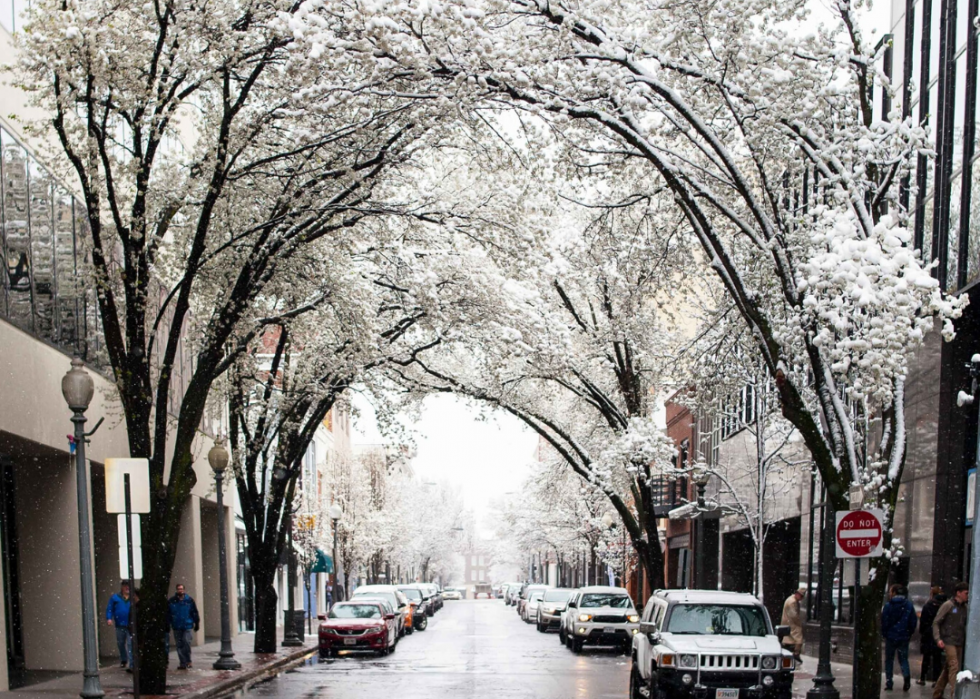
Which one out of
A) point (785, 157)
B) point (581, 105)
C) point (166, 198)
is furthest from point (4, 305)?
point (785, 157)

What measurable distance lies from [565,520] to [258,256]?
1998 inches

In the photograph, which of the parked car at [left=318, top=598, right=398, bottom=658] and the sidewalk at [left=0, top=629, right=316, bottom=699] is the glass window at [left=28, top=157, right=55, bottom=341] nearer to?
the sidewalk at [left=0, top=629, right=316, bottom=699]

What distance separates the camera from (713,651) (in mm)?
15797

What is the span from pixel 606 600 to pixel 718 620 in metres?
17.2

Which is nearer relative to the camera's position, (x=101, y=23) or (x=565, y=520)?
(x=101, y=23)

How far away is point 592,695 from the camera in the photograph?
1962 cm

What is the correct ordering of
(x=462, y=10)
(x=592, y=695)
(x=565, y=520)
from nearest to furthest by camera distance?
(x=462, y=10) < (x=592, y=695) < (x=565, y=520)

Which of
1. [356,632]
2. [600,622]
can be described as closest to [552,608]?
[600,622]

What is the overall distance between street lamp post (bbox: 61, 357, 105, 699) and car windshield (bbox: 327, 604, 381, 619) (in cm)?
1651

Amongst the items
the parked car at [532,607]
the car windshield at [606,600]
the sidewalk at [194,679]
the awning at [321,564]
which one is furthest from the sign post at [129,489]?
the parked car at [532,607]

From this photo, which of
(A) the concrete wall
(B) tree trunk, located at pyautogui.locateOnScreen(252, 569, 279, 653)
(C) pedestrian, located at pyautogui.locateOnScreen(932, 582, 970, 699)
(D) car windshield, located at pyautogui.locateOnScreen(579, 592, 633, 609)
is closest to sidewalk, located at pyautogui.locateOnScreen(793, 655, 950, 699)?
(C) pedestrian, located at pyautogui.locateOnScreen(932, 582, 970, 699)

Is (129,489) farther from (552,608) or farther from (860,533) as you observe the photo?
(552,608)

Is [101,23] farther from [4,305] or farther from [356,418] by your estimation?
[356,418]

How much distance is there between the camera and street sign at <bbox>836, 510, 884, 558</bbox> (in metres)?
14.5
